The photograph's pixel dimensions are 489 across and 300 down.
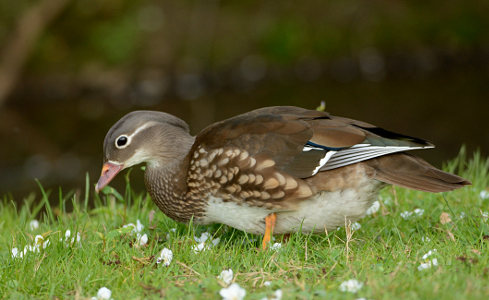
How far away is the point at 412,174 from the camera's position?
374cm

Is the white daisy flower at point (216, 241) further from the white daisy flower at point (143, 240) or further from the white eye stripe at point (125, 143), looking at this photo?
the white eye stripe at point (125, 143)

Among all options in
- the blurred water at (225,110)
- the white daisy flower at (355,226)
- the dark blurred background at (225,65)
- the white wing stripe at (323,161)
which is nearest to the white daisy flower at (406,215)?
the white daisy flower at (355,226)

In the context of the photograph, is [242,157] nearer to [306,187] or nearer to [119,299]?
[306,187]

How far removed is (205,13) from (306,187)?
1290 centimetres

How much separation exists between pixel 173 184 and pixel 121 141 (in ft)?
1.42

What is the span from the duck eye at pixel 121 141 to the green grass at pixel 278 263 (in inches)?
22.5

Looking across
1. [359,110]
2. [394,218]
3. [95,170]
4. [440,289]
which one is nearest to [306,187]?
[394,218]

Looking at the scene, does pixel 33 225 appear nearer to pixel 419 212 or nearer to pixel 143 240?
pixel 143 240

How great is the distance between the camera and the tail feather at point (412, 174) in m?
3.66

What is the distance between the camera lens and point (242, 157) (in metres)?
3.84

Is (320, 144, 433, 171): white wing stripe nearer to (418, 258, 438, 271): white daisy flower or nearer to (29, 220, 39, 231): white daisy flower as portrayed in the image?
(418, 258, 438, 271): white daisy flower

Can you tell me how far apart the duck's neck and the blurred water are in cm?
422

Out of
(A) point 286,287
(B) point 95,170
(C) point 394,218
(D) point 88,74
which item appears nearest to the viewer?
(A) point 286,287

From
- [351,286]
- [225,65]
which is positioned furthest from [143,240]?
[225,65]
